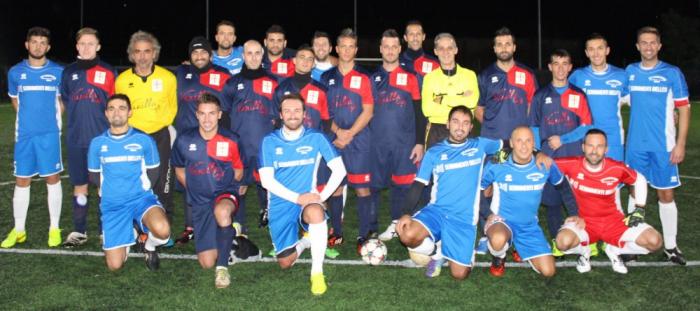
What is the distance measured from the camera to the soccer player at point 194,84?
19.6 feet

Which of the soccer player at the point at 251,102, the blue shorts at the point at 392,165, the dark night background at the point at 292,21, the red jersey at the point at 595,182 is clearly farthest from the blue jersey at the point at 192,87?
the dark night background at the point at 292,21

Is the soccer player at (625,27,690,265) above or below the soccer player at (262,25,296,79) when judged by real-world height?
below

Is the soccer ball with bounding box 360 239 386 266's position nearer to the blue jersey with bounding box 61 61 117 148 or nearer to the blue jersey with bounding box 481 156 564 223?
the blue jersey with bounding box 481 156 564 223

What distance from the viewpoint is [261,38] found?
30.4 meters

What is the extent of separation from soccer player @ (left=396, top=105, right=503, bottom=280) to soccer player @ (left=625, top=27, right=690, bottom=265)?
5.02 feet

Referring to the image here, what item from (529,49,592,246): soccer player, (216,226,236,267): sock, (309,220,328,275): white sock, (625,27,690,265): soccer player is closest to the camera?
(309,220,328,275): white sock

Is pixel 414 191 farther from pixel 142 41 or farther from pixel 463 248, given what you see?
pixel 142 41

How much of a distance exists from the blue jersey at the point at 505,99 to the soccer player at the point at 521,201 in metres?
0.66

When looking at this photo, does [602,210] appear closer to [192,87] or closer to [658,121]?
[658,121]

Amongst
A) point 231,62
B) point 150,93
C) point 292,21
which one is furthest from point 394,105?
point 292,21

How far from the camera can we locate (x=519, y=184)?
16.4ft

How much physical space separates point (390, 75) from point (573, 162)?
5.70 ft

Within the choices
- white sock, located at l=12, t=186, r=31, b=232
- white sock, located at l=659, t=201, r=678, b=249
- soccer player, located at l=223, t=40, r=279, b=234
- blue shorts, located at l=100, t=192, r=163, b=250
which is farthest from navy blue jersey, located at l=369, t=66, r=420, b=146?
white sock, located at l=12, t=186, r=31, b=232

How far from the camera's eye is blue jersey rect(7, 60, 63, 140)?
5785 mm
